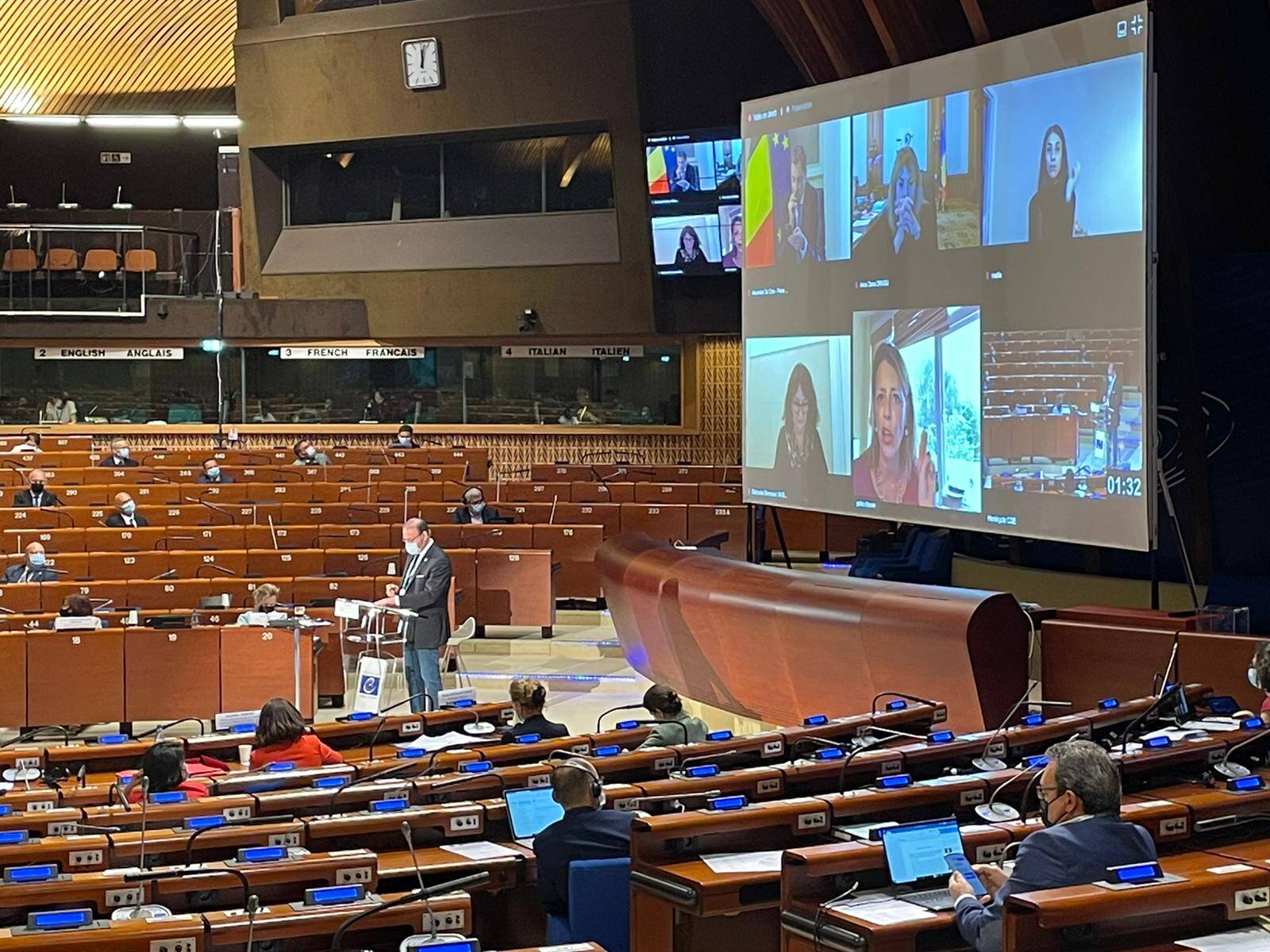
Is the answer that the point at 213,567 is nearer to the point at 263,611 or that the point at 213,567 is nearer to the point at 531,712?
the point at 263,611

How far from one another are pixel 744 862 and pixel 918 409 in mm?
5929

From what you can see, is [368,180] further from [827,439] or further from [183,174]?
[827,439]

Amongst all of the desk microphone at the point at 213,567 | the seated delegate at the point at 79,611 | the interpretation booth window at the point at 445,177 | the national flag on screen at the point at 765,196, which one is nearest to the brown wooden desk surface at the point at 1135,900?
the national flag on screen at the point at 765,196

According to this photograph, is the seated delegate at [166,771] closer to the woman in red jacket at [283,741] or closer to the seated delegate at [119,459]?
the woman in red jacket at [283,741]

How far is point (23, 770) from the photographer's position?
6793 mm

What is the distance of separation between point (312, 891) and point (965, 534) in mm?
10267

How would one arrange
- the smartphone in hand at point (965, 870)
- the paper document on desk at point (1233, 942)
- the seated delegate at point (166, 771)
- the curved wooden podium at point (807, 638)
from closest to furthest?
the paper document on desk at point (1233, 942) < the smartphone in hand at point (965, 870) < the seated delegate at point (166, 771) < the curved wooden podium at point (807, 638)

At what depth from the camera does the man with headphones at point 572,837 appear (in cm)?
479

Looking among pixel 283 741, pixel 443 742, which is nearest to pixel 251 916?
pixel 283 741

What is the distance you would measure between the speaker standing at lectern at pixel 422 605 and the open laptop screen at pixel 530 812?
528 centimetres

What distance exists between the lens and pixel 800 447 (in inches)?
452

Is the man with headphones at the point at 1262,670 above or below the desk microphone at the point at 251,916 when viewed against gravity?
above

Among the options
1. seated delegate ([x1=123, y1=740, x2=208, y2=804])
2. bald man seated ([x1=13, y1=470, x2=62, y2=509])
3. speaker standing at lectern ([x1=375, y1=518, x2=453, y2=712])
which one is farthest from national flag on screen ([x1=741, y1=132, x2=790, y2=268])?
bald man seated ([x1=13, y1=470, x2=62, y2=509])

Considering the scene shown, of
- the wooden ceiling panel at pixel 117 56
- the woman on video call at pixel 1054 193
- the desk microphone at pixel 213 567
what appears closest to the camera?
the woman on video call at pixel 1054 193
